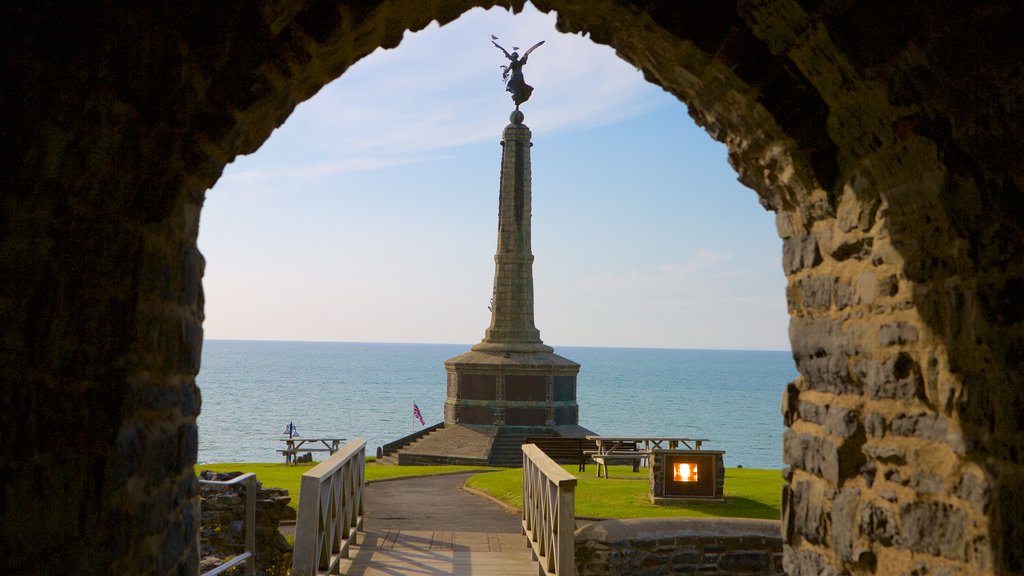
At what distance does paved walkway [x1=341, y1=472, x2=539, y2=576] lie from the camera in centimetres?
912

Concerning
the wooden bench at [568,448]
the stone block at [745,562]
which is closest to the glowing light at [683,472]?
the stone block at [745,562]

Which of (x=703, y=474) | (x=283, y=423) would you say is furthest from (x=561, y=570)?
(x=283, y=423)

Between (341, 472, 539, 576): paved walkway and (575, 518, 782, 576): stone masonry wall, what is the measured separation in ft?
3.76

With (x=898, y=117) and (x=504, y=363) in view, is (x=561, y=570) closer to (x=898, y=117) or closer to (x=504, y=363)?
(x=898, y=117)

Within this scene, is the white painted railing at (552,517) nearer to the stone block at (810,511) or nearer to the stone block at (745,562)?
the stone block at (745,562)

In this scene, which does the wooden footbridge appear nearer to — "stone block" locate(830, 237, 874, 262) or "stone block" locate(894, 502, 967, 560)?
"stone block" locate(830, 237, 874, 262)

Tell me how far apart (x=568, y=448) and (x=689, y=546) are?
8.61 m

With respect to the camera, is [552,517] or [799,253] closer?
→ [799,253]

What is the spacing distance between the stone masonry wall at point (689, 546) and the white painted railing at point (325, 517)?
2717 millimetres

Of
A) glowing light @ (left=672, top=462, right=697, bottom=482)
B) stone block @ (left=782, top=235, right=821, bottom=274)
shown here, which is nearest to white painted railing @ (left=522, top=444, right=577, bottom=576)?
stone block @ (left=782, top=235, right=821, bottom=274)

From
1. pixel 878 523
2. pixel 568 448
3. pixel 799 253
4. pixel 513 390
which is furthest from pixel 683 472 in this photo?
pixel 513 390

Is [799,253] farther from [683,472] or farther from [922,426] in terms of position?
[683,472]

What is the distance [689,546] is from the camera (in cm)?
1073

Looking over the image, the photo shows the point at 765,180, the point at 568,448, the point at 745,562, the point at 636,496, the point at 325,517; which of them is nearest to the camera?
the point at 765,180
